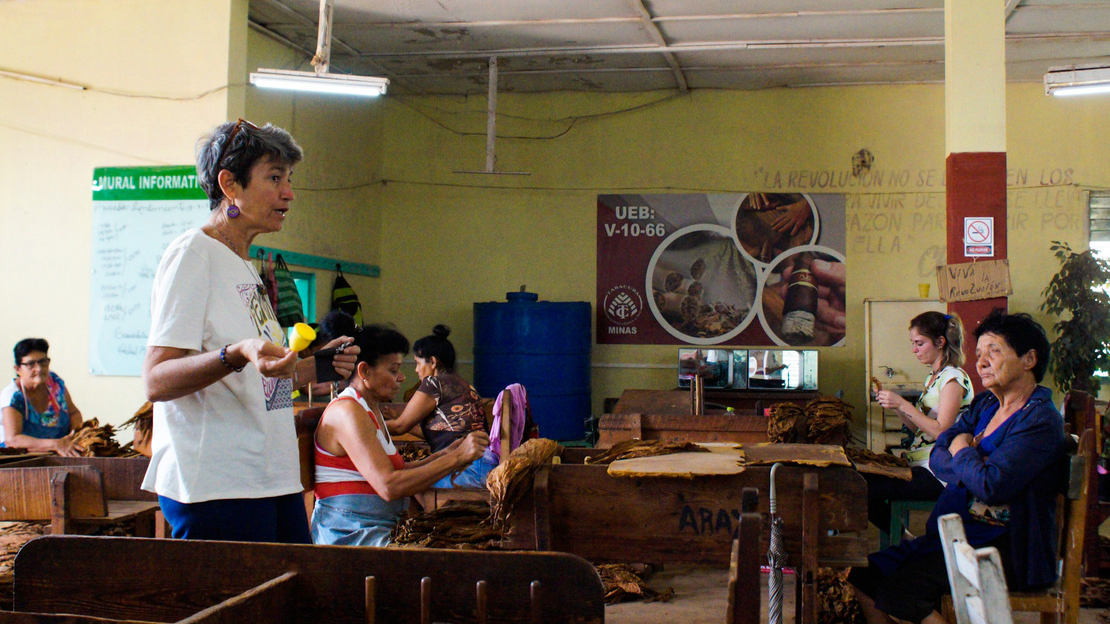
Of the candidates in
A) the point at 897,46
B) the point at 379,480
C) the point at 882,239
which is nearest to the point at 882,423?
the point at 882,239

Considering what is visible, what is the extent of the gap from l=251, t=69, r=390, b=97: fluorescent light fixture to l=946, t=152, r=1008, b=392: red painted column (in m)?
3.40

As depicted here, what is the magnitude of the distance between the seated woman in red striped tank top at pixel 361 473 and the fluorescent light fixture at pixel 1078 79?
4134 millimetres

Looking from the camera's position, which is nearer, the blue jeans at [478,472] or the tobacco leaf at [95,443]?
the tobacco leaf at [95,443]

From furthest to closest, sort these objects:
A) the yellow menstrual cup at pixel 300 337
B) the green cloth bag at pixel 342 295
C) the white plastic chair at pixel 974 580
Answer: the green cloth bag at pixel 342 295
the yellow menstrual cup at pixel 300 337
the white plastic chair at pixel 974 580

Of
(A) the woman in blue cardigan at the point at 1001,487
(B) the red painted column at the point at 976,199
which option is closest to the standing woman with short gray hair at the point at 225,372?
(A) the woman in blue cardigan at the point at 1001,487

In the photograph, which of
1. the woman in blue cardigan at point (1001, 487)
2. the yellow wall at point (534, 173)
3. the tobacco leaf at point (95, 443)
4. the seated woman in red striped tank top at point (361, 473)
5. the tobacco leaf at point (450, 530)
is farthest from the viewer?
the yellow wall at point (534, 173)

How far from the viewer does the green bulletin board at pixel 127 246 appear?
579cm

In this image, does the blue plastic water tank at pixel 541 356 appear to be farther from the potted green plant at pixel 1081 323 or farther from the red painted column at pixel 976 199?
the potted green plant at pixel 1081 323

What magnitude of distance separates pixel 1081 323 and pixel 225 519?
730cm

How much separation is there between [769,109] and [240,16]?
5078 millimetres

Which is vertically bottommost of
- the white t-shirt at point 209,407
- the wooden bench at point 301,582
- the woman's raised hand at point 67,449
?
the woman's raised hand at point 67,449

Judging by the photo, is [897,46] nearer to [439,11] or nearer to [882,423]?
[882,423]

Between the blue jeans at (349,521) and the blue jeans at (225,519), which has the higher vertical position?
the blue jeans at (225,519)

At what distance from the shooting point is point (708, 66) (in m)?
8.02
